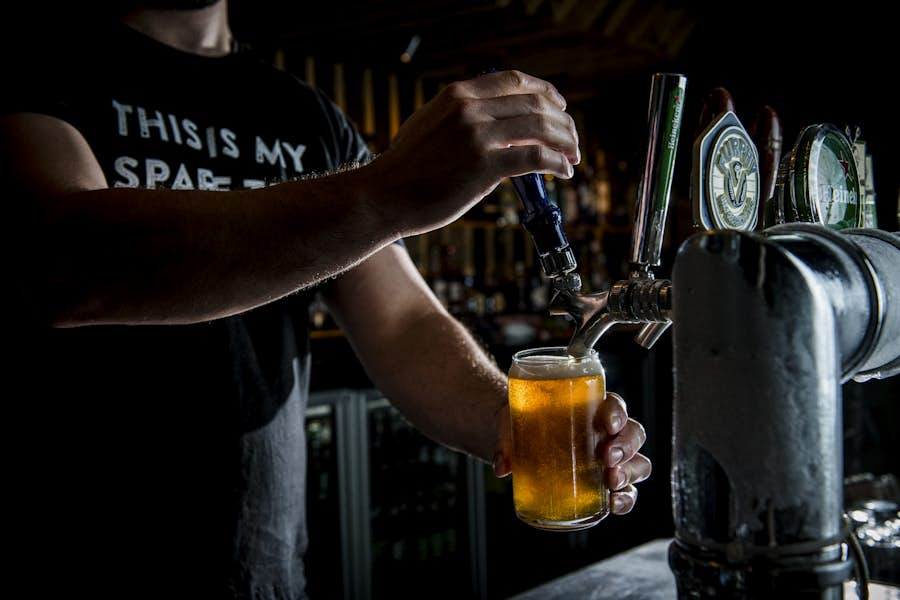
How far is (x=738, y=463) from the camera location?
0.45 metres

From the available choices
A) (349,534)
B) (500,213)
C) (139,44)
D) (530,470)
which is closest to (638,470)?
(530,470)

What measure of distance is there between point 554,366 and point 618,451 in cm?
13

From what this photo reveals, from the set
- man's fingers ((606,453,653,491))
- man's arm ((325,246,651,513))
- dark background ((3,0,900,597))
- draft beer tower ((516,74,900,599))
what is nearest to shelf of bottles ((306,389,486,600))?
dark background ((3,0,900,597))

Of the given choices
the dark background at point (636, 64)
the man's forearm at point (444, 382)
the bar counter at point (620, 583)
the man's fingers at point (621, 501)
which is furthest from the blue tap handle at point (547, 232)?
the dark background at point (636, 64)

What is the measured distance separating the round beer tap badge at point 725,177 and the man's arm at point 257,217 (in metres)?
0.14

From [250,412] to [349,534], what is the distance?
2.01 meters

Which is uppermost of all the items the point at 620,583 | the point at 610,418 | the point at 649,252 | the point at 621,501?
the point at 649,252

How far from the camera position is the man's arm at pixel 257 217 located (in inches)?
31.0

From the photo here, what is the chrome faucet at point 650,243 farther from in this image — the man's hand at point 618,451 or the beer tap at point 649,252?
the man's hand at point 618,451

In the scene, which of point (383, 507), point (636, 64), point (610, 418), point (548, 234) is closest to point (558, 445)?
point (610, 418)

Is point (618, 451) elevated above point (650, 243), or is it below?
below

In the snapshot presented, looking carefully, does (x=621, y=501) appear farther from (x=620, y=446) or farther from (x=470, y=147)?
(x=470, y=147)

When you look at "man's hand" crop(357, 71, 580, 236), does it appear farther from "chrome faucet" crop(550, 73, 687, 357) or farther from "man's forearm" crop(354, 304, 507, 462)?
"man's forearm" crop(354, 304, 507, 462)

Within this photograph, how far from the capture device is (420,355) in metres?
1.58
